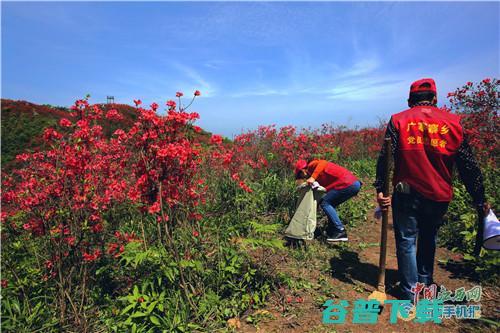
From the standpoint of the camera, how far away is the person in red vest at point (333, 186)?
4285 millimetres

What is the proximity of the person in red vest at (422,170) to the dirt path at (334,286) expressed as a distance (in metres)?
0.47

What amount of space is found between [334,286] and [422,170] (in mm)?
1646

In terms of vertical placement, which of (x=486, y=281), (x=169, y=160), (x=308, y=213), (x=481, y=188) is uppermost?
(x=169, y=160)

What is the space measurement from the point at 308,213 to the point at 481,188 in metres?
1.97

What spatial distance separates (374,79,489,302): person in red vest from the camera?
2572 millimetres

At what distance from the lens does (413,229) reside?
2762 mm

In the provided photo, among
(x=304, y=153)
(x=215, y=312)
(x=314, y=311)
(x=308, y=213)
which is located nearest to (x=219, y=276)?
(x=215, y=312)

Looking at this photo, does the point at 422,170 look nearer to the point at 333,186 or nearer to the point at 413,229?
the point at 413,229

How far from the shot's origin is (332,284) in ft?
11.1

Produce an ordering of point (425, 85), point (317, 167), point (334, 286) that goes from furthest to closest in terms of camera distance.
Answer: point (317, 167), point (334, 286), point (425, 85)

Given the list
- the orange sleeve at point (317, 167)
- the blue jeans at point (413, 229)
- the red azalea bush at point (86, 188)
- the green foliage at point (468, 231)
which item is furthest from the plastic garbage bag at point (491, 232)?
the red azalea bush at point (86, 188)

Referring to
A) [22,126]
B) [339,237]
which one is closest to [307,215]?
[339,237]

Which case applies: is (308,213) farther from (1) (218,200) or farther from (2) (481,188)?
(2) (481,188)

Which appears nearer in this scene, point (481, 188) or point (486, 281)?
point (481, 188)
